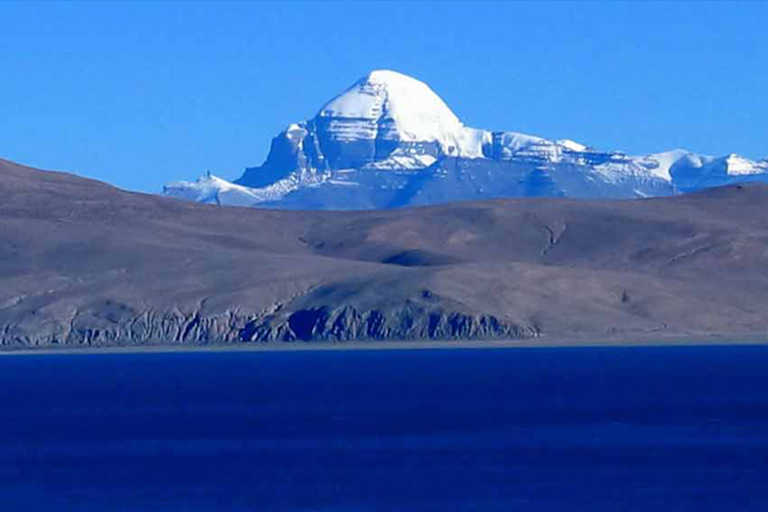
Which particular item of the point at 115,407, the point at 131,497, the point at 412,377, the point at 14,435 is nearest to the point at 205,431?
the point at 14,435

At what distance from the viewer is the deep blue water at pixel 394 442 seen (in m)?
78.2

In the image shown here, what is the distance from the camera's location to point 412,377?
163 meters

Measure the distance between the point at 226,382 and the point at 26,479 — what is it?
73795 millimetres

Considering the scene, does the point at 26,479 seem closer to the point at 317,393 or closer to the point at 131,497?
the point at 131,497

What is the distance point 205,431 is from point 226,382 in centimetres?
5025

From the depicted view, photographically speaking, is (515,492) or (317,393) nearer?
(515,492)

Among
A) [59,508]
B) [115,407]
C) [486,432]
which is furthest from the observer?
[115,407]

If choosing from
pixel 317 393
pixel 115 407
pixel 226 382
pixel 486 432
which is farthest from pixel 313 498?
pixel 226 382

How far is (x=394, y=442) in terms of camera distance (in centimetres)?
10025

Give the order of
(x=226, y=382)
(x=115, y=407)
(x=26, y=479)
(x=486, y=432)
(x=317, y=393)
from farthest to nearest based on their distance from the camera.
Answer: (x=226, y=382)
(x=317, y=393)
(x=115, y=407)
(x=486, y=432)
(x=26, y=479)

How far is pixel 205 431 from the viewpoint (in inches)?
4323

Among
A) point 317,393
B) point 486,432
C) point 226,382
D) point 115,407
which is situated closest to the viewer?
point 486,432

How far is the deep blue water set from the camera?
78188mm

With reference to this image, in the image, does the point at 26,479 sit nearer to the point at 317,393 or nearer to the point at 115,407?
the point at 115,407
